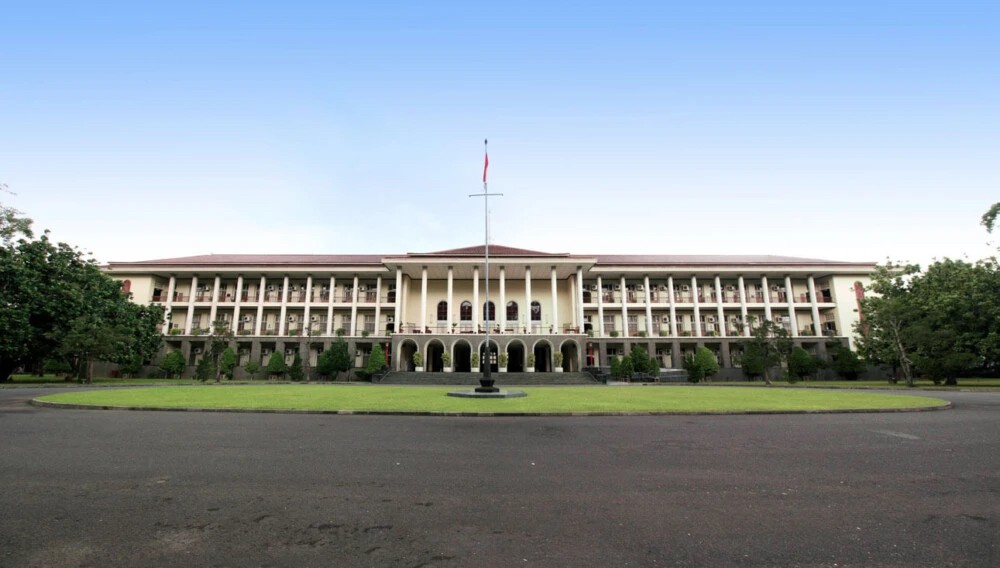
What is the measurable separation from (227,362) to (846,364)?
1974 inches

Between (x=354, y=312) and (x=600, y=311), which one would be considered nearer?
(x=600, y=311)

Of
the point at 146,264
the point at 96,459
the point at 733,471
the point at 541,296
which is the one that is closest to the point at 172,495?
the point at 96,459

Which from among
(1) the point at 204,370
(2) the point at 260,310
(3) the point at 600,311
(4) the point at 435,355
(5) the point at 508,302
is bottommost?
(1) the point at 204,370

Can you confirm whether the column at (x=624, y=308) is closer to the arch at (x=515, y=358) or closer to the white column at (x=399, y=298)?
the arch at (x=515, y=358)

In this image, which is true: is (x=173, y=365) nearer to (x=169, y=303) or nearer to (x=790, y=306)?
(x=169, y=303)

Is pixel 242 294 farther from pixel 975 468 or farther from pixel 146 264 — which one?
pixel 975 468

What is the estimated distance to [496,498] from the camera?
474 cm

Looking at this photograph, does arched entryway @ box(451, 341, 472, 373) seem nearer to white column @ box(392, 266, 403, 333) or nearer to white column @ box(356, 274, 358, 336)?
white column @ box(392, 266, 403, 333)

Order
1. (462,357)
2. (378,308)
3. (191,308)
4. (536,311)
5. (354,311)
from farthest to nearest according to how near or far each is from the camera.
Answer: (536,311) → (378,308) → (354,311) → (191,308) → (462,357)

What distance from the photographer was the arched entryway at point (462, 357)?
1660 inches

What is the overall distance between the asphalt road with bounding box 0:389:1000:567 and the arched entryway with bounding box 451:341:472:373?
33269mm

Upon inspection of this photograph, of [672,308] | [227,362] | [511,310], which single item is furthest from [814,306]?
[227,362]

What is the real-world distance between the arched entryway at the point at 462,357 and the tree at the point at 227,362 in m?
18.5

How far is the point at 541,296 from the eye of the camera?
4550 centimetres
